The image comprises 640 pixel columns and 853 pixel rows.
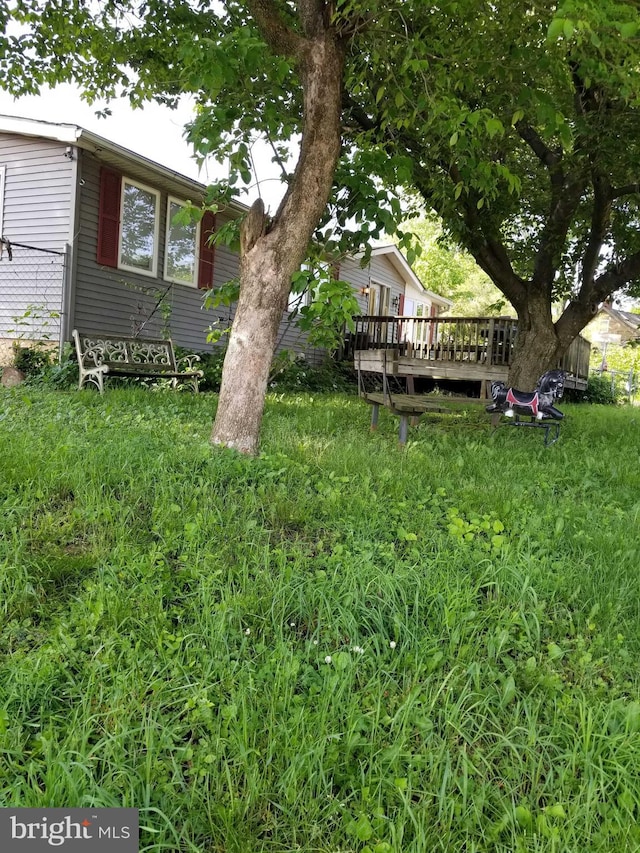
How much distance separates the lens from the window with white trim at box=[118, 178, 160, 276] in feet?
37.8

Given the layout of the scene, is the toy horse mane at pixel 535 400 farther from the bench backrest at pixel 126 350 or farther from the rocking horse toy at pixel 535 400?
the bench backrest at pixel 126 350

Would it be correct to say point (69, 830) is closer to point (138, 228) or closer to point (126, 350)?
point (126, 350)

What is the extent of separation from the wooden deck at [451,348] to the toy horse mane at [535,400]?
5.11 ft

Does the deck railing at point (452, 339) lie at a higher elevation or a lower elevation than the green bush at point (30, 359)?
higher

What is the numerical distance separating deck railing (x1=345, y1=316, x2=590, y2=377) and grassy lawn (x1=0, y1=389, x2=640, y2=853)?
8.73 meters

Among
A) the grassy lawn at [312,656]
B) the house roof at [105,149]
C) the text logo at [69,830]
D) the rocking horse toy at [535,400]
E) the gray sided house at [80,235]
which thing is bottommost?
the text logo at [69,830]

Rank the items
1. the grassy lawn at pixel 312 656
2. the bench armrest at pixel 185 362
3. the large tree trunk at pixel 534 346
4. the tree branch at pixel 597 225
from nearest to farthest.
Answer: the grassy lawn at pixel 312 656
the tree branch at pixel 597 225
the large tree trunk at pixel 534 346
the bench armrest at pixel 185 362

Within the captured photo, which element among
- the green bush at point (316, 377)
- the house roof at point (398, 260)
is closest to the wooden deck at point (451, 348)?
the green bush at point (316, 377)

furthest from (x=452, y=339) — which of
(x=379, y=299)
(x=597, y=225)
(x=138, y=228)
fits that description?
(x=379, y=299)

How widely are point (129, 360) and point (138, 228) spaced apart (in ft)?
10.6

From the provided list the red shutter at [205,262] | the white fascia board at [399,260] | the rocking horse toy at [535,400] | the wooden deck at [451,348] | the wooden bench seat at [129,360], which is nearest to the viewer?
the rocking horse toy at [535,400]

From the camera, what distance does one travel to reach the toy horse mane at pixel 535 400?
6.91 metres

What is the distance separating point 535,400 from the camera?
22.7 feet

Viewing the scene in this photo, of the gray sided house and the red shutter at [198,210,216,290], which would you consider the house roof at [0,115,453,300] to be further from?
the red shutter at [198,210,216,290]
